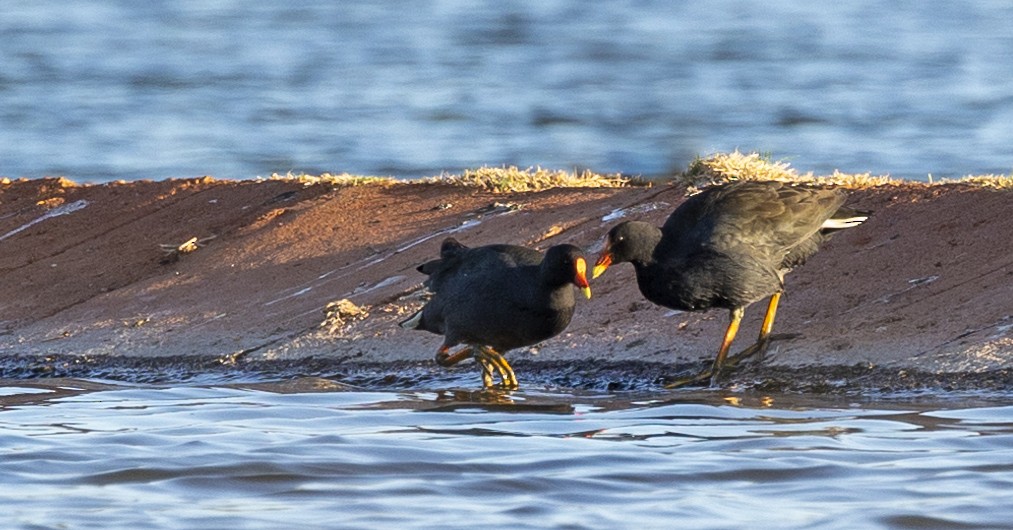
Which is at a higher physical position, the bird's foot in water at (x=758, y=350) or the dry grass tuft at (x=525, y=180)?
the dry grass tuft at (x=525, y=180)

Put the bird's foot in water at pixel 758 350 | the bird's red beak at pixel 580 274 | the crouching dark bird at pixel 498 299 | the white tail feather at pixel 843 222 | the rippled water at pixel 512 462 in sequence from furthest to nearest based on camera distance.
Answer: the white tail feather at pixel 843 222 < the bird's foot in water at pixel 758 350 < the crouching dark bird at pixel 498 299 < the bird's red beak at pixel 580 274 < the rippled water at pixel 512 462

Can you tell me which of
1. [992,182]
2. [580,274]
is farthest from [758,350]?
[992,182]

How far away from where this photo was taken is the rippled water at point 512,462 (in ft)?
21.6

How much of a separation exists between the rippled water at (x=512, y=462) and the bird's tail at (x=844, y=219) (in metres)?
1.37

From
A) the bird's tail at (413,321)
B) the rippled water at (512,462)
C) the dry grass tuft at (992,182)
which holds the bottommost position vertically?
the rippled water at (512,462)

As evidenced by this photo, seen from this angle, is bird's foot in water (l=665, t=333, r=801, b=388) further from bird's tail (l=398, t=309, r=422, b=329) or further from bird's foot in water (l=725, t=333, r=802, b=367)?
bird's tail (l=398, t=309, r=422, b=329)

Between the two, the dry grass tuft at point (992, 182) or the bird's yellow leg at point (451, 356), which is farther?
the dry grass tuft at point (992, 182)

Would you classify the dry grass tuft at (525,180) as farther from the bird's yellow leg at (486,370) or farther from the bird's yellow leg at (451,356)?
the bird's yellow leg at (486,370)

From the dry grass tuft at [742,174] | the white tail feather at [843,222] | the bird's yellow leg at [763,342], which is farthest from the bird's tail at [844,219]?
the dry grass tuft at [742,174]

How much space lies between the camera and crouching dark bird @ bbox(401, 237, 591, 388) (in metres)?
9.12

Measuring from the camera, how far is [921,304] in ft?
32.0

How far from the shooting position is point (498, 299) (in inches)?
365

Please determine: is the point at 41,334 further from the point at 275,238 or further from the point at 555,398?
the point at 555,398

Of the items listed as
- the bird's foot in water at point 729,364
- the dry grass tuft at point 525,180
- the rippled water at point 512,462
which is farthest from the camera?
the dry grass tuft at point 525,180
